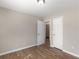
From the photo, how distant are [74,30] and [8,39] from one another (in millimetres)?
3600

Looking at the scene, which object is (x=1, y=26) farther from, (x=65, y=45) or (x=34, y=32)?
(x=65, y=45)

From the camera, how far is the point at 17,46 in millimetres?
3949

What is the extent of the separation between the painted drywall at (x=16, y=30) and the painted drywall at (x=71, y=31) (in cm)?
225

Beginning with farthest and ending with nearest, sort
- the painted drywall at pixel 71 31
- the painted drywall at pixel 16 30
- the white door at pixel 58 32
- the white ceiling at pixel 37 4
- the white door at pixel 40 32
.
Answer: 1. the white door at pixel 40 32
2. the white door at pixel 58 32
3. the painted drywall at pixel 16 30
4. the painted drywall at pixel 71 31
5. the white ceiling at pixel 37 4

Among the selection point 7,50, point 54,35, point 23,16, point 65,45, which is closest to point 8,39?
point 7,50

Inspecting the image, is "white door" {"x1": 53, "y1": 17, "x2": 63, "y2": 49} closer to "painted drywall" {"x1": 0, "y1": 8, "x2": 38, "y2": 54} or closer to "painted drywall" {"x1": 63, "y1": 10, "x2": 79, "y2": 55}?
"painted drywall" {"x1": 63, "y1": 10, "x2": 79, "y2": 55}

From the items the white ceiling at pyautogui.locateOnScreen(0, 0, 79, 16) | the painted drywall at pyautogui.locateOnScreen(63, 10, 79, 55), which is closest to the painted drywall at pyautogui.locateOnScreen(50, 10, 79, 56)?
the painted drywall at pyautogui.locateOnScreen(63, 10, 79, 55)

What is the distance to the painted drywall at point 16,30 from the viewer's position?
3.34m

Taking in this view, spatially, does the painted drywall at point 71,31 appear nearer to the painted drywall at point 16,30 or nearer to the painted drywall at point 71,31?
the painted drywall at point 71,31

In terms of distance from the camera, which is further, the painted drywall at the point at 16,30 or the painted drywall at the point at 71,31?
the painted drywall at the point at 16,30

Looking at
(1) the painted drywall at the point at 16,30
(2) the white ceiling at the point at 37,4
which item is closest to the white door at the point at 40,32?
(1) the painted drywall at the point at 16,30

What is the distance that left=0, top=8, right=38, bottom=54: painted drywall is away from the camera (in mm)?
3344

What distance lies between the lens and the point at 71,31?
11.1 ft

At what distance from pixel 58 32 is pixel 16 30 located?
9.06 feet
